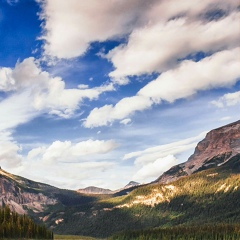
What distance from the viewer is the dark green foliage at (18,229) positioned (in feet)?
534

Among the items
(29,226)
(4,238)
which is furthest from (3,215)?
(4,238)

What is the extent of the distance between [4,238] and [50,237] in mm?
34858

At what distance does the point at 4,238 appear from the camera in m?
152

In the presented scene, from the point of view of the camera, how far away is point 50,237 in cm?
18225

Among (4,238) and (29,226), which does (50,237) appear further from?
(4,238)

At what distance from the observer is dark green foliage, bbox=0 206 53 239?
534 ft

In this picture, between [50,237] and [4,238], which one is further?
[50,237]

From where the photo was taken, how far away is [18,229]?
169 metres

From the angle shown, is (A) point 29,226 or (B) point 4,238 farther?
(A) point 29,226

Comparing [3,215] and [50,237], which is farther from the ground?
[3,215]

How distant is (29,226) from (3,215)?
19.1 m

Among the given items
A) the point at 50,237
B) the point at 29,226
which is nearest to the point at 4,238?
the point at 29,226

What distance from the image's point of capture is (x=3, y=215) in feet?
599
